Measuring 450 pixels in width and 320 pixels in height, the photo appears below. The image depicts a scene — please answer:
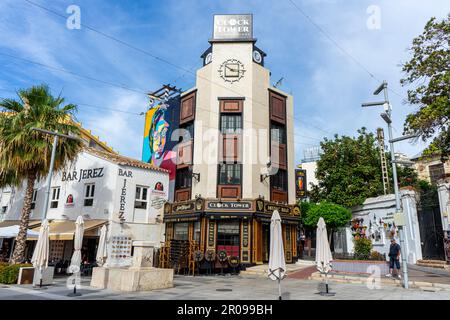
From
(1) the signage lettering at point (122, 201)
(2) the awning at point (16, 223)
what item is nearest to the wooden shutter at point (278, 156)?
(1) the signage lettering at point (122, 201)

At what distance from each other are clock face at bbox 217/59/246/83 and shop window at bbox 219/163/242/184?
22.9 feet

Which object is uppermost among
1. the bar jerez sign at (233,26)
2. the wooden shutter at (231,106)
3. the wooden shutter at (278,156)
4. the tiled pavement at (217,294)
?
the bar jerez sign at (233,26)

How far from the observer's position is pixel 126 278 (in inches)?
483

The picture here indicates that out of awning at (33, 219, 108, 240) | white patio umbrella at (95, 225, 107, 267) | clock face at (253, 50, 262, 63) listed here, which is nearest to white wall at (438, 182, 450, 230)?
clock face at (253, 50, 262, 63)

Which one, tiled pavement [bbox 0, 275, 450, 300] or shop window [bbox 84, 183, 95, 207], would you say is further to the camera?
shop window [bbox 84, 183, 95, 207]

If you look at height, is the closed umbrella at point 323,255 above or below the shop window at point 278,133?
below

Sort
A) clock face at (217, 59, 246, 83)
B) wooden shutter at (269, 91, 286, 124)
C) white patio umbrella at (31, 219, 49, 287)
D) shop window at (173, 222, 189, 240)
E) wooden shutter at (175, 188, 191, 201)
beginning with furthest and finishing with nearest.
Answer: wooden shutter at (269, 91, 286, 124), clock face at (217, 59, 246, 83), wooden shutter at (175, 188, 191, 201), shop window at (173, 222, 189, 240), white patio umbrella at (31, 219, 49, 287)

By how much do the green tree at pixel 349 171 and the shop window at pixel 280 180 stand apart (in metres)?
6.94

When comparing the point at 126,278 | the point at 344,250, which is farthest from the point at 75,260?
the point at 344,250

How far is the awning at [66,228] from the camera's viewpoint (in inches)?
770

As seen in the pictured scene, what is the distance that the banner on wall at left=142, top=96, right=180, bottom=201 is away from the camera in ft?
94.8

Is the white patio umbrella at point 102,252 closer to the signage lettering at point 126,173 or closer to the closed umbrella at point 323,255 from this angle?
the signage lettering at point 126,173

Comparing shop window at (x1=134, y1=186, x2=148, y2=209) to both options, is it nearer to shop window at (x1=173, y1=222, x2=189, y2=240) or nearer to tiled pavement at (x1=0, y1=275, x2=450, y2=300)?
shop window at (x1=173, y1=222, x2=189, y2=240)

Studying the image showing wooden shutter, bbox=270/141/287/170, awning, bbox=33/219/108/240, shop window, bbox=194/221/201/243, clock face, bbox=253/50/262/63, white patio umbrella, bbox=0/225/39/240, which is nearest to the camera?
white patio umbrella, bbox=0/225/39/240
